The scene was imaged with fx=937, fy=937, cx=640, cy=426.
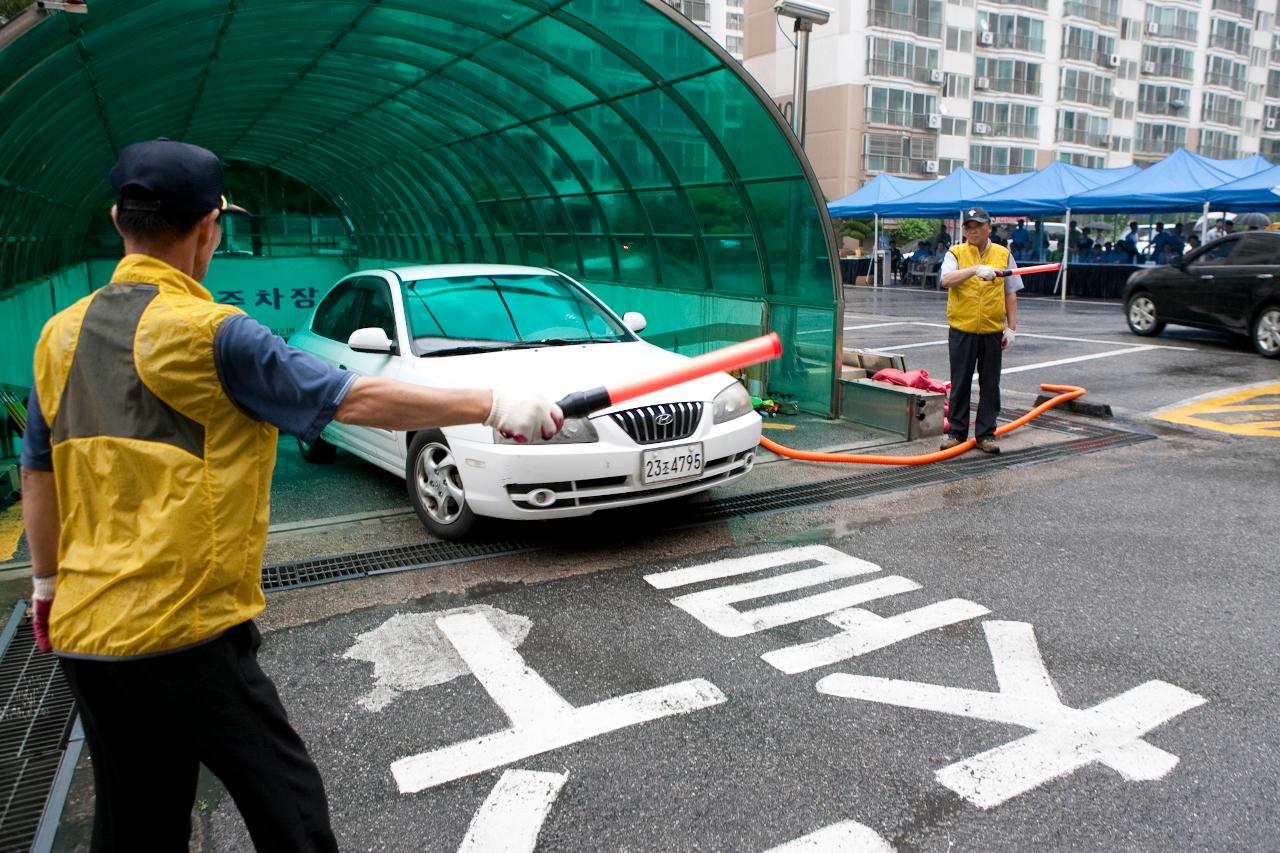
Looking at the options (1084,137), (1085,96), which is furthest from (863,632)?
(1084,137)

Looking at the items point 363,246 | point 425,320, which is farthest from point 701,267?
point 363,246

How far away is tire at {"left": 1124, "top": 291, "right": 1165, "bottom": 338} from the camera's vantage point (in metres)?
15.4

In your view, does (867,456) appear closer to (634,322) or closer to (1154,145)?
(634,322)

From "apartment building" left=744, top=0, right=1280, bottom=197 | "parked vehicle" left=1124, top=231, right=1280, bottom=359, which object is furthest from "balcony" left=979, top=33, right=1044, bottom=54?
"parked vehicle" left=1124, top=231, right=1280, bottom=359

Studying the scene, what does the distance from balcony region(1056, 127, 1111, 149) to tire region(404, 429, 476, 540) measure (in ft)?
196

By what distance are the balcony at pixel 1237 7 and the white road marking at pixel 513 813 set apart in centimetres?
7574

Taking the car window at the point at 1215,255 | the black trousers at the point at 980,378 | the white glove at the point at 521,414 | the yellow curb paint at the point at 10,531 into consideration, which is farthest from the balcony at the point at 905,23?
the white glove at the point at 521,414

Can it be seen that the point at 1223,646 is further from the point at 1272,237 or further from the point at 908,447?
the point at 1272,237

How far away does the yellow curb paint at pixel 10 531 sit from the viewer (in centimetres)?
531

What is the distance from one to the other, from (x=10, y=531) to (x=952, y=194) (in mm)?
24992

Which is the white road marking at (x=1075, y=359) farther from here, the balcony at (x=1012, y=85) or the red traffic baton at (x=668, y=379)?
the balcony at (x=1012, y=85)

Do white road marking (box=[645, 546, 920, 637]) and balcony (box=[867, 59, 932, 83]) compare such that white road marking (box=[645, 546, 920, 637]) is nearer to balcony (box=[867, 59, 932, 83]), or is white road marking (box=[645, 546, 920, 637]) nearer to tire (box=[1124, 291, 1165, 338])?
tire (box=[1124, 291, 1165, 338])

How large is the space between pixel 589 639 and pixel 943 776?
5.42 feet

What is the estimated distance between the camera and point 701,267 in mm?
10891
